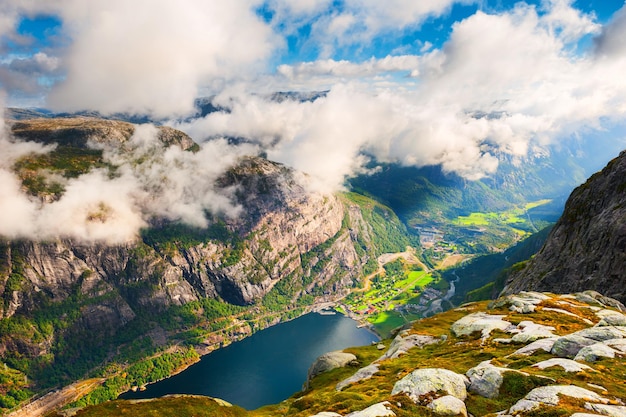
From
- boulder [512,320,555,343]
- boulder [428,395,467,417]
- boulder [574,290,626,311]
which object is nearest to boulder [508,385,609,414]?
boulder [428,395,467,417]

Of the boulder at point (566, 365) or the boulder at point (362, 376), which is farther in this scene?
the boulder at point (362, 376)

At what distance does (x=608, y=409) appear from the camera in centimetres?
2461

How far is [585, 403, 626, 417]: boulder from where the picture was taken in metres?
24.0

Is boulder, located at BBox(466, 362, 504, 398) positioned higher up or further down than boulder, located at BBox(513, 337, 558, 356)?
higher up

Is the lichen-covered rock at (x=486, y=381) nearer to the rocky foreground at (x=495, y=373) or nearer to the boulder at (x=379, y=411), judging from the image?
the rocky foreground at (x=495, y=373)

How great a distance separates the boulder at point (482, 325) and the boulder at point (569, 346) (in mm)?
19674

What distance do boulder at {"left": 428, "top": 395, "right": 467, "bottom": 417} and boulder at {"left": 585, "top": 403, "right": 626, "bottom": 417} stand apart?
9.40 meters

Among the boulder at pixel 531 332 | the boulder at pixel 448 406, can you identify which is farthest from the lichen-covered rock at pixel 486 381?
the boulder at pixel 531 332

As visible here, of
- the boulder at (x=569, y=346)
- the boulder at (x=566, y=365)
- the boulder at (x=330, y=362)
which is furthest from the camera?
the boulder at (x=330, y=362)

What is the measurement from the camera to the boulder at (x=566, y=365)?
3295cm

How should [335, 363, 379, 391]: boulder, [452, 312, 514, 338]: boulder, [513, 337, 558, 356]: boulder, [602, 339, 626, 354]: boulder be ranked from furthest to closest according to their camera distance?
[452, 312, 514, 338]: boulder, [335, 363, 379, 391]: boulder, [513, 337, 558, 356]: boulder, [602, 339, 626, 354]: boulder

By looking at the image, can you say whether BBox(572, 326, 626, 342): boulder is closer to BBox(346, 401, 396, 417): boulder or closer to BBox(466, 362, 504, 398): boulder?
BBox(466, 362, 504, 398): boulder

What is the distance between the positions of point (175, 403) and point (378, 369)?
34.1 m

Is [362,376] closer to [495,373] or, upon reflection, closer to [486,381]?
[486,381]
